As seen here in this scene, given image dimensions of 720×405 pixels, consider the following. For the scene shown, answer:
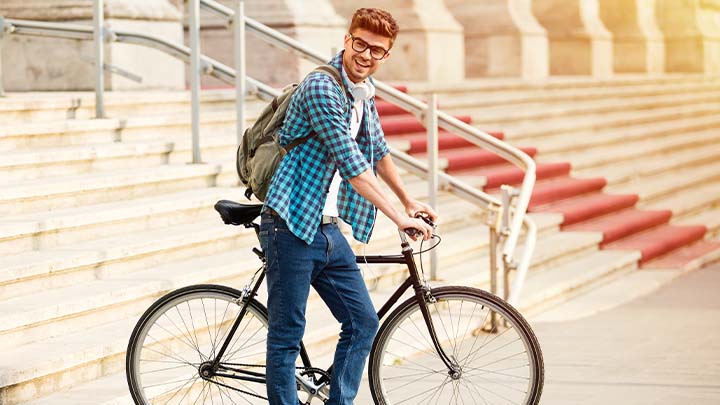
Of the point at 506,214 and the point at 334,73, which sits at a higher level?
the point at 334,73

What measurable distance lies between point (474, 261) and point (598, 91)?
8.96 meters

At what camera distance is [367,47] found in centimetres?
492

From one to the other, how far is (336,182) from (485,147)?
3.79 meters

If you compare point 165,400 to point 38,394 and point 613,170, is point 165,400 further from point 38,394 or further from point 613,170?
point 613,170

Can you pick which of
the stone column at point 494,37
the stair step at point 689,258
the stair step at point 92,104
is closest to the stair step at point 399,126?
the stair step at point 92,104

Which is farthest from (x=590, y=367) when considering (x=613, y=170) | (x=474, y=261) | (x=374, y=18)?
(x=613, y=170)

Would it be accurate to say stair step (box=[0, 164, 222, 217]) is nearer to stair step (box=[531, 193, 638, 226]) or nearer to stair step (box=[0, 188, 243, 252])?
stair step (box=[0, 188, 243, 252])

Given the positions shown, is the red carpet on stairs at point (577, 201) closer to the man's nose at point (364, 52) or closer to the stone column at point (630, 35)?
the man's nose at point (364, 52)

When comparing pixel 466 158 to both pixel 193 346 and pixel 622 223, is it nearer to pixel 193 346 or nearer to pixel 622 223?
pixel 622 223

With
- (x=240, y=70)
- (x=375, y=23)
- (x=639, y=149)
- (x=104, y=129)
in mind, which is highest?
(x=375, y=23)

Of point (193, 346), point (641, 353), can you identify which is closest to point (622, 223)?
point (641, 353)

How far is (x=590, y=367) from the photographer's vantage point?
24.6 ft

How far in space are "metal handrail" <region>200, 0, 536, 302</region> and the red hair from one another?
11.1 feet

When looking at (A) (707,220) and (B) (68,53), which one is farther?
(A) (707,220)
